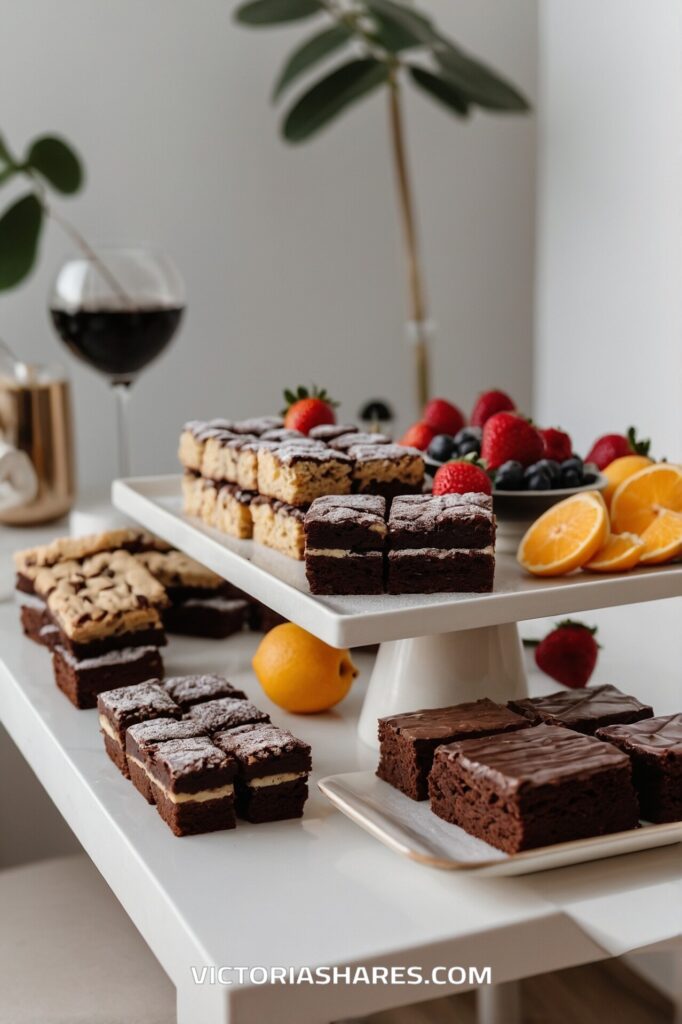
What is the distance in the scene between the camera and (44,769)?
1.31 m

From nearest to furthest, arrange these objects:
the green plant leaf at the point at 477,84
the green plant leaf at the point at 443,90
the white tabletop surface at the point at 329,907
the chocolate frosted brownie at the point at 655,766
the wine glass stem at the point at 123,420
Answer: the white tabletop surface at the point at 329,907 → the chocolate frosted brownie at the point at 655,766 → the wine glass stem at the point at 123,420 → the green plant leaf at the point at 477,84 → the green plant leaf at the point at 443,90

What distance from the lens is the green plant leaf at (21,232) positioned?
2.50m

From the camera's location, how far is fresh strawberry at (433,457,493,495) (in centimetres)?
121

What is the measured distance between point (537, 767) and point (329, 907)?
0.63 ft

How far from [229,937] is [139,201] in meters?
2.32

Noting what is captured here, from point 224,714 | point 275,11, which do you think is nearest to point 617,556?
point 224,714

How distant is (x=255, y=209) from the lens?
10.0ft

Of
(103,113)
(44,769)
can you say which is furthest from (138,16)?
(44,769)

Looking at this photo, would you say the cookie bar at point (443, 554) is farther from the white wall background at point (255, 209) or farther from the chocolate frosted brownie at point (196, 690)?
the white wall background at point (255, 209)

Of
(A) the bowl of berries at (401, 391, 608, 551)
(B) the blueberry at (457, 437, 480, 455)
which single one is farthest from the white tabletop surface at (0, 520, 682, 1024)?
(B) the blueberry at (457, 437, 480, 455)

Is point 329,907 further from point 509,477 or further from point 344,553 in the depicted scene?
point 509,477

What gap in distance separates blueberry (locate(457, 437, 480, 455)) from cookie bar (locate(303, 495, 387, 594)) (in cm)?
32

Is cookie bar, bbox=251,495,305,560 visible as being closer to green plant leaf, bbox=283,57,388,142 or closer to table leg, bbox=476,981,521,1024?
table leg, bbox=476,981,521,1024

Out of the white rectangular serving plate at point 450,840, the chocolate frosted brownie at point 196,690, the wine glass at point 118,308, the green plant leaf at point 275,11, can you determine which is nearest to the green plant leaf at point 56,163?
the green plant leaf at point 275,11
